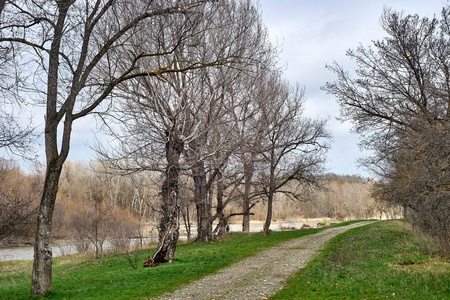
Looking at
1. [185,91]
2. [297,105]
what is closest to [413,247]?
[185,91]

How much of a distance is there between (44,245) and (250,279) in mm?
5556

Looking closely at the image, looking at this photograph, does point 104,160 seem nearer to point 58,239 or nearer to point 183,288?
point 183,288

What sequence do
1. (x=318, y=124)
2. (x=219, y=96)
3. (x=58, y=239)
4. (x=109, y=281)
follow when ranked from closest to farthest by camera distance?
(x=109, y=281) < (x=219, y=96) < (x=318, y=124) < (x=58, y=239)

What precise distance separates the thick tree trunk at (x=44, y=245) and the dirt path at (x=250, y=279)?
2958 mm

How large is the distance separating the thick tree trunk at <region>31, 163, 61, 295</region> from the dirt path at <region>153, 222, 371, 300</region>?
2.96 meters

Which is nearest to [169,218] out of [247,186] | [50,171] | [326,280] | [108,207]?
[50,171]

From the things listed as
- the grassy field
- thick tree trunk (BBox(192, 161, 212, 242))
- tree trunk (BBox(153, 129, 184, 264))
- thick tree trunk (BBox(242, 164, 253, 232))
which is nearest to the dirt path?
the grassy field

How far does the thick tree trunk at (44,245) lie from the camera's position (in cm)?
840

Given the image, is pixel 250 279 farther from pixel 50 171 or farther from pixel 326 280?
→ pixel 50 171

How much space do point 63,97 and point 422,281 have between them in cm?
1031

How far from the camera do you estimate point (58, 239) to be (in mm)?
36125

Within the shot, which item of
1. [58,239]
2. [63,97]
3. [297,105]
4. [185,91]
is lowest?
[58,239]

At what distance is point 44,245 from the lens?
852 cm

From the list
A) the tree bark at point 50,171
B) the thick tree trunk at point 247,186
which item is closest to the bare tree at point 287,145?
the thick tree trunk at point 247,186
